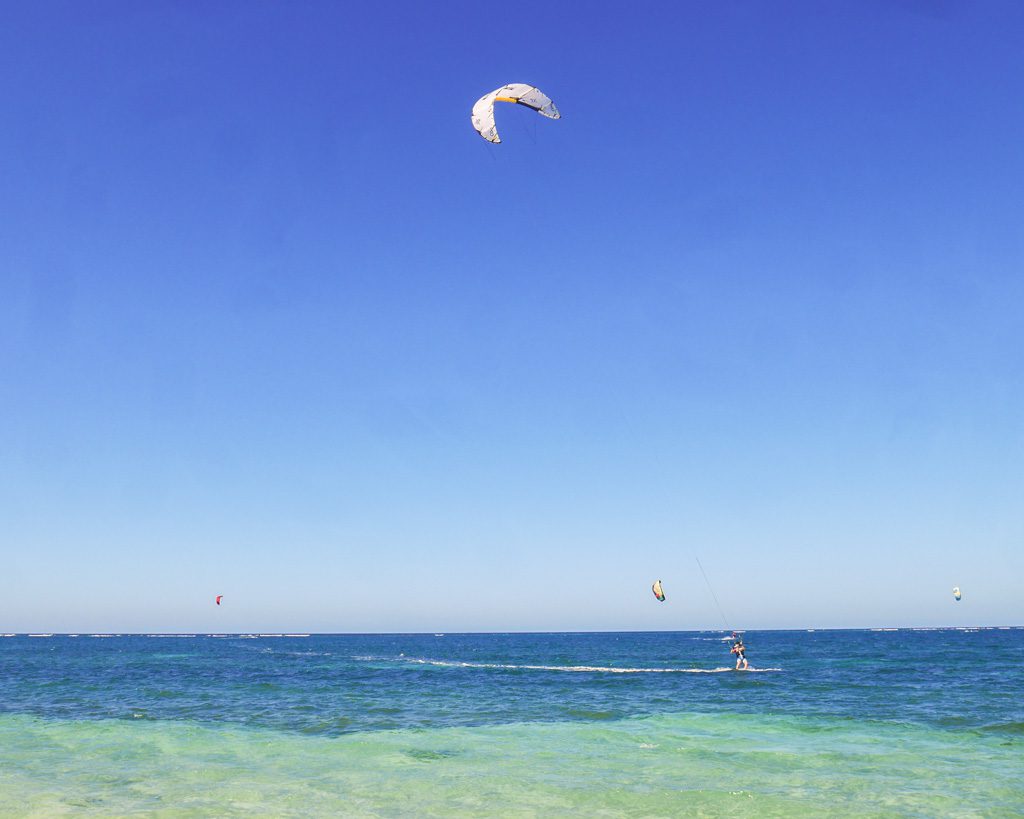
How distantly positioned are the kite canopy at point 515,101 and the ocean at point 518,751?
1768cm

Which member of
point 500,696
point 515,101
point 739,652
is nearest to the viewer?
point 515,101

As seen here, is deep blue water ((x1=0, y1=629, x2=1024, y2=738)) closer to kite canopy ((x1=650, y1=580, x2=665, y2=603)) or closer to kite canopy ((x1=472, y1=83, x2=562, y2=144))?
kite canopy ((x1=650, y1=580, x2=665, y2=603))

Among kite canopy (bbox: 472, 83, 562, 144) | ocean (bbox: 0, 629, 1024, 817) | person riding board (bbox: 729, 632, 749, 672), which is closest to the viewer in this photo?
ocean (bbox: 0, 629, 1024, 817)

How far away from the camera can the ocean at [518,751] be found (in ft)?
42.3

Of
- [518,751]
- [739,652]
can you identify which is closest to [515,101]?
[518,751]

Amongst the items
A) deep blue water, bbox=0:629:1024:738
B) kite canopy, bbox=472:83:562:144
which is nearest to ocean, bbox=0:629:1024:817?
deep blue water, bbox=0:629:1024:738

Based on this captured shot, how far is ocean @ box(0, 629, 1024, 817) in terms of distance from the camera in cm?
1290

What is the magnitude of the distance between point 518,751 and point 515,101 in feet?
61.7

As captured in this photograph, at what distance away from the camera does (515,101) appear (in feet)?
76.0

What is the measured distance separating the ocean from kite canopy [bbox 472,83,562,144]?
17.7 meters

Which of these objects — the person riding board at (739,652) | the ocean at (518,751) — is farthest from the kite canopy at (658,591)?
the person riding board at (739,652)

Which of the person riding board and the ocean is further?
the person riding board

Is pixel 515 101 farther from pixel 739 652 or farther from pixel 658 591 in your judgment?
pixel 739 652

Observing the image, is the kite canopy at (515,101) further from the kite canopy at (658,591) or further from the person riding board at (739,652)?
the person riding board at (739,652)
